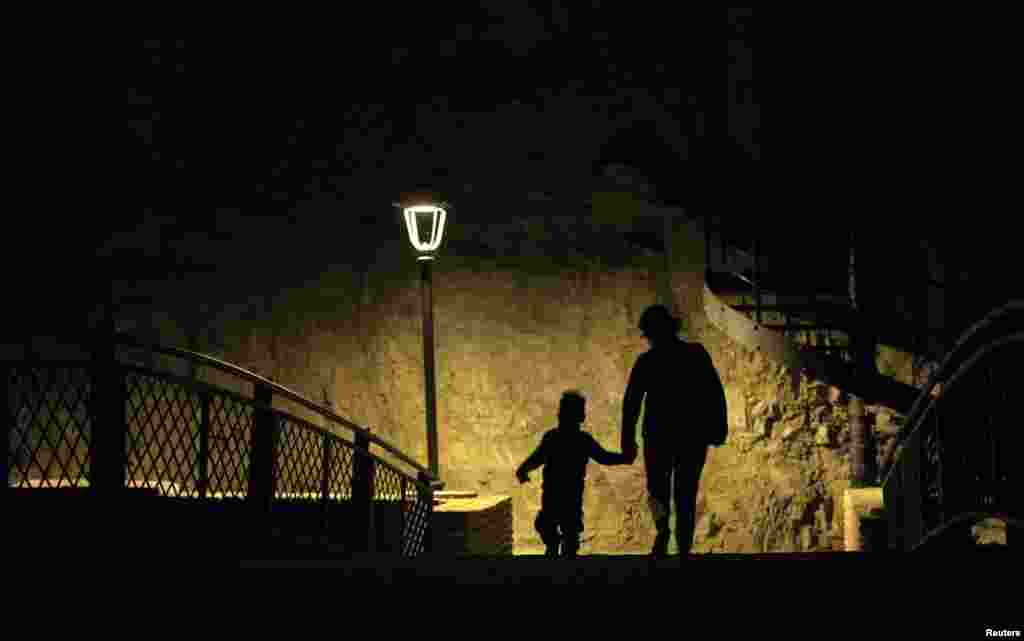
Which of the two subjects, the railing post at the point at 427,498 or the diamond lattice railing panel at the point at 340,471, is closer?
the diamond lattice railing panel at the point at 340,471

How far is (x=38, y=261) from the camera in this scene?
16.8 metres

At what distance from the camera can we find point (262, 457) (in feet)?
24.4

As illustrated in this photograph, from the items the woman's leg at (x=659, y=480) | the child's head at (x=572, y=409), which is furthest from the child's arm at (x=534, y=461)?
the woman's leg at (x=659, y=480)

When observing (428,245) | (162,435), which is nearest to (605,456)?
(428,245)

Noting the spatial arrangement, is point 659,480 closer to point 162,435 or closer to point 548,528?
point 548,528

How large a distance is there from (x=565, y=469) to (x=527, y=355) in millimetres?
8250

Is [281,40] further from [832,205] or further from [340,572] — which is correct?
[340,572]

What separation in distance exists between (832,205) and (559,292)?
423 centimetres

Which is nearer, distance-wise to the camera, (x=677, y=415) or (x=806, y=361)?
(x=677, y=415)

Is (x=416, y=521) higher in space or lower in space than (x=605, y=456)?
lower

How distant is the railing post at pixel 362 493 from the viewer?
9102mm

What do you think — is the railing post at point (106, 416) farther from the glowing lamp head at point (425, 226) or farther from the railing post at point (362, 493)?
the glowing lamp head at point (425, 226)

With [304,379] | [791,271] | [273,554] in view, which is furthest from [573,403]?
[304,379]

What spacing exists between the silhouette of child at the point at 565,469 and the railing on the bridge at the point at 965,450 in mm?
2026
